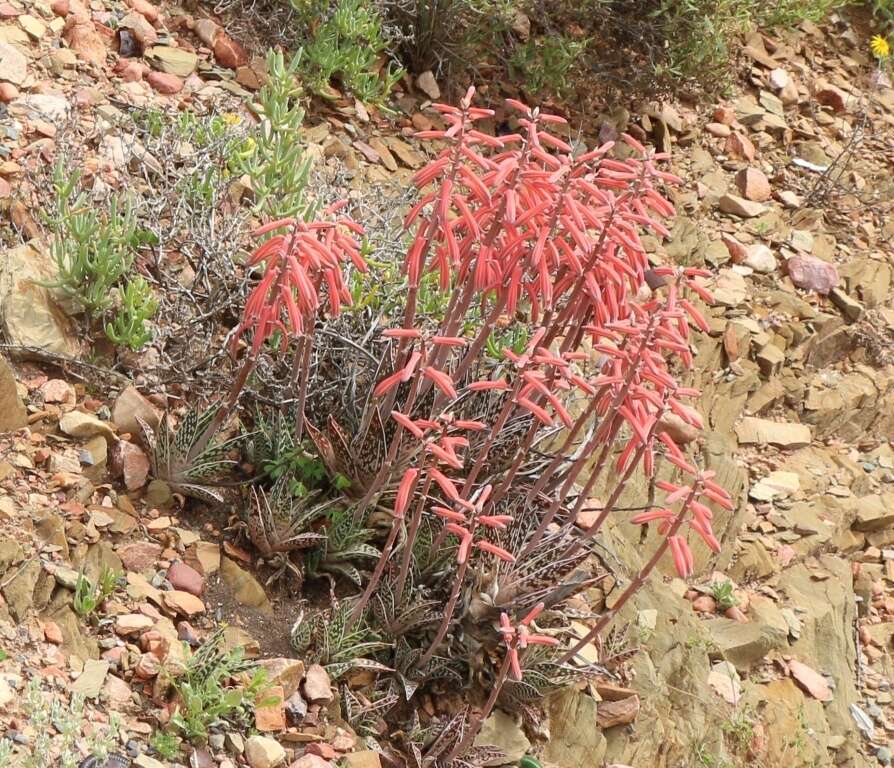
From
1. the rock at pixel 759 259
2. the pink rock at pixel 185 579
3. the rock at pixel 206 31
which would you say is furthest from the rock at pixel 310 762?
the rock at pixel 759 259

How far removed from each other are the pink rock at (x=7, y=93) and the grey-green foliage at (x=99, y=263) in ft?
2.58

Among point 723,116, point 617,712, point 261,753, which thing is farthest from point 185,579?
point 723,116

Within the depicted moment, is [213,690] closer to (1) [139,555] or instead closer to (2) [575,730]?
(1) [139,555]

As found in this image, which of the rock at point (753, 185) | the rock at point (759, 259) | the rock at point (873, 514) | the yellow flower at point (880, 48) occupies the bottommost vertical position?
the rock at point (873, 514)

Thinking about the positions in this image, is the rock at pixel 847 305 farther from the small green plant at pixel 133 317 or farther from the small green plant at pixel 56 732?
the small green plant at pixel 56 732

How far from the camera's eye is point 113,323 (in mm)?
4457

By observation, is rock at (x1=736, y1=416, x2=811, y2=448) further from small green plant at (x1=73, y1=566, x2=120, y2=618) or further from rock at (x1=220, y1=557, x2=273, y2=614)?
small green plant at (x1=73, y1=566, x2=120, y2=618)

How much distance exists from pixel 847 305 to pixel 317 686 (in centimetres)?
491

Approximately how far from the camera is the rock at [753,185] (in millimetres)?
7727

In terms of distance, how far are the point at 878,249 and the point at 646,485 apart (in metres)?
3.27

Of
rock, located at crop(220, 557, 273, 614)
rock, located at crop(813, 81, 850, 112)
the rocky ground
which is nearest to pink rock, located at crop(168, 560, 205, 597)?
the rocky ground

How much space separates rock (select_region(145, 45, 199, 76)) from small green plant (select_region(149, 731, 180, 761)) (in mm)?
3696

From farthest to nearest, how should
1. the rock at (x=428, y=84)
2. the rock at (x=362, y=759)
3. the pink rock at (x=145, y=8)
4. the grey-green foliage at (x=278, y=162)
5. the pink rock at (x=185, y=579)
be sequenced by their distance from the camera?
the rock at (x=428, y=84), the pink rock at (x=145, y=8), the grey-green foliage at (x=278, y=162), the pink rock at (x=185, y=579), the rock at (x=362, y=759)

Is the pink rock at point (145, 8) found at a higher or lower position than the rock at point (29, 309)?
higher
